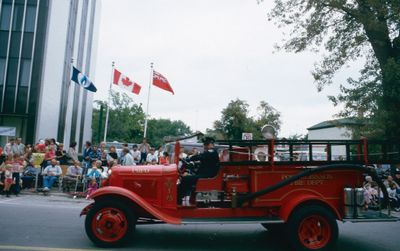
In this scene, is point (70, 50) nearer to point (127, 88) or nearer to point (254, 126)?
point (127, 88)

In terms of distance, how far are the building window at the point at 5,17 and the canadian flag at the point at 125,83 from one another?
8.34 metres

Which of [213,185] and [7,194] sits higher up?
[213,185]

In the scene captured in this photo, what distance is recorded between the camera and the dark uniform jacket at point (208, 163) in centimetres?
618

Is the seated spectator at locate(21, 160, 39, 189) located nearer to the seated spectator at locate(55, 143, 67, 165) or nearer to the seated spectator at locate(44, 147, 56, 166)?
the seated spectator at locate(44, 147, 56, 166)

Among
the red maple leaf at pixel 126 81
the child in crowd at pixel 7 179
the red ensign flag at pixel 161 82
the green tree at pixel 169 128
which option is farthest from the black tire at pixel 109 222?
the green tree at pixel 169 128

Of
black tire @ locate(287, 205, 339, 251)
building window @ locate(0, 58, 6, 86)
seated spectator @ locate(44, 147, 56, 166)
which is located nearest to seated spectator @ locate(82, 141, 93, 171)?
seated spectator @ locate(44, 147, 56, 166)

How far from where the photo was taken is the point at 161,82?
21281 mm

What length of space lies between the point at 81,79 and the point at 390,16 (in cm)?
1417

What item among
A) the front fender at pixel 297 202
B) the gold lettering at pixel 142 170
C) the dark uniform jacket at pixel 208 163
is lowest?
the front fender at pixel 297 202

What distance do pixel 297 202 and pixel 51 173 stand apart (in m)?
10.1

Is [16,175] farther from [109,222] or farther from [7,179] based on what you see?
[109,222]

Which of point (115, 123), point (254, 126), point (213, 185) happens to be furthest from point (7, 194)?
point (115, 123)

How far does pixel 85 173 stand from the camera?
44.2ft

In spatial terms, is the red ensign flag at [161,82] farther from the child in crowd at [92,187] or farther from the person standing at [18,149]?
the child in crowd at [92,187]
